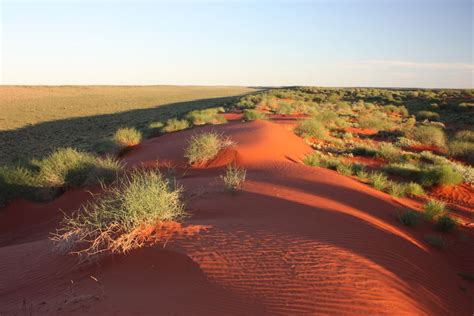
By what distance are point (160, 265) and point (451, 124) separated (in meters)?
27.6

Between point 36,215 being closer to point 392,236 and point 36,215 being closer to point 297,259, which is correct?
point 297,259

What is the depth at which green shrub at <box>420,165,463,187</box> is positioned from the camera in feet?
40.1

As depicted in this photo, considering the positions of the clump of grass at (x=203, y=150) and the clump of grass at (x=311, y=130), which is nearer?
the clump of grass at (x=203, y=150)

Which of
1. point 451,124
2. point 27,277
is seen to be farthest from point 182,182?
point 451,124

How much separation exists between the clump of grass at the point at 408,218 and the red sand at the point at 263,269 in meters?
0.18

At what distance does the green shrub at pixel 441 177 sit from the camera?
481 inches

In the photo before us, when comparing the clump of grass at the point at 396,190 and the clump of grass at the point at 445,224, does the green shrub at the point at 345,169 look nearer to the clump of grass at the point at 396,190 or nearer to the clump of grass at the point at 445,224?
the clump of grass at the point at 396,190

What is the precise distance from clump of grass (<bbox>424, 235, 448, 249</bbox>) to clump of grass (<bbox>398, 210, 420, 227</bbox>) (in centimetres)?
49

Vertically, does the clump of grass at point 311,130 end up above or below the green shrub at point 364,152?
above

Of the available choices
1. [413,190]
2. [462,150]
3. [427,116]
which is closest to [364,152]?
[462,150]

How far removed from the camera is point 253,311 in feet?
14.1

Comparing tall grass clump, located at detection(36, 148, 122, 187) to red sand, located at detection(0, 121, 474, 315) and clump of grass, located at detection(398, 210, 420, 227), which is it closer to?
red sand, located at detection(0, 121, 474, 315)

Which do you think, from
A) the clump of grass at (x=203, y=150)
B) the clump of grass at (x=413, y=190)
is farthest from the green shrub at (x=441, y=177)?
the clump of grass at (x=203, y=150)

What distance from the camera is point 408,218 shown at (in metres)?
8.50
